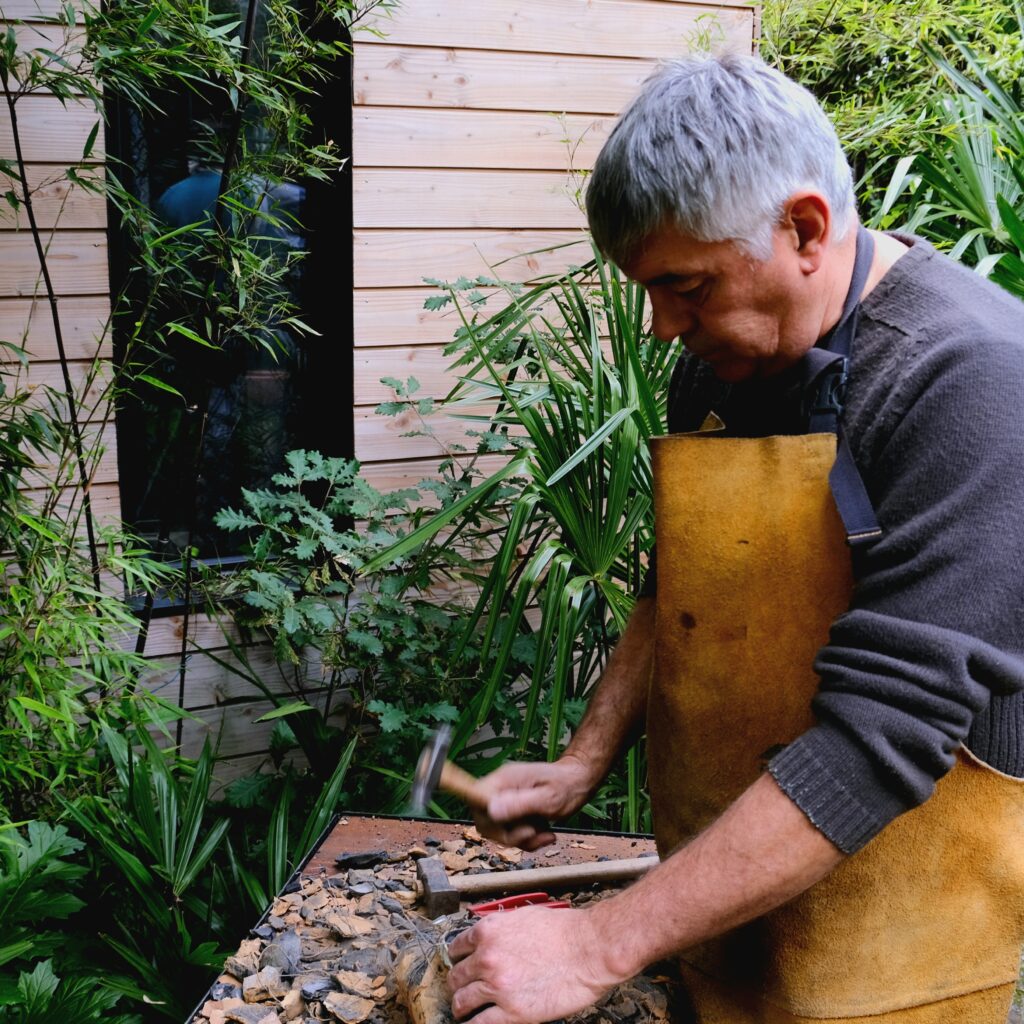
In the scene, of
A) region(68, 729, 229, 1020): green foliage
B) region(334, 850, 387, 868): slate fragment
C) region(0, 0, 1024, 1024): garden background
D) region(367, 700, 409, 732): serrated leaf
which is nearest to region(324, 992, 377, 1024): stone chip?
region(334, 850, 387, 868): slate fragment

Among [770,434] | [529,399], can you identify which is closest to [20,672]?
[529,399]

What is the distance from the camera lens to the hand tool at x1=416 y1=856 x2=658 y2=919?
1673 millimetres

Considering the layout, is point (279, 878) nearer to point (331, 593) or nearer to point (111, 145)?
point (331, 593)

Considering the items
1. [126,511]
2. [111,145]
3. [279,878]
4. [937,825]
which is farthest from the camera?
[126,511]

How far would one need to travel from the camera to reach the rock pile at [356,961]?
137 cm

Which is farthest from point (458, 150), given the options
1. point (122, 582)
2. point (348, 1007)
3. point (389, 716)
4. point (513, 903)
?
point (348, 1007)

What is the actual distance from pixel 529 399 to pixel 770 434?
1379 millimetres

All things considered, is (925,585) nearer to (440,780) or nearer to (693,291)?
(693,291)

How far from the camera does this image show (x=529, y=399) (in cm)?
275

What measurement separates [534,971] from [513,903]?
0.49 m

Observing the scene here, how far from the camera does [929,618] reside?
1.04m

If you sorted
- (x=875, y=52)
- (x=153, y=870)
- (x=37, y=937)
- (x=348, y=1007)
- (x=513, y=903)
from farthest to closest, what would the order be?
(x=875, y=52) < (x=153, y=870) < (x=37, y=937) < (x=513, y=903) < (x=348, y=1007)

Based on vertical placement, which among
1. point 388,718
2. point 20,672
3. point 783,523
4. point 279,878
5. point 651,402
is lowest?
point 279,878

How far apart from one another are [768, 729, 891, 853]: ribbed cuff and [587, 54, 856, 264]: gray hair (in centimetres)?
57
